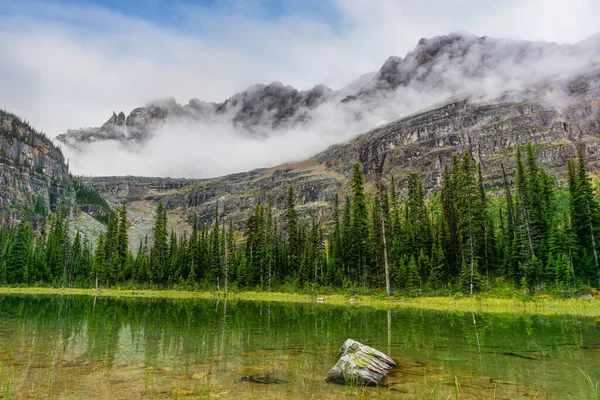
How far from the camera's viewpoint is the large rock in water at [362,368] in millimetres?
11688

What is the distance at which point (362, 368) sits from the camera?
11961 millimetres

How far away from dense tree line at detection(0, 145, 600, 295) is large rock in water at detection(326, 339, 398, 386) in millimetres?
35691

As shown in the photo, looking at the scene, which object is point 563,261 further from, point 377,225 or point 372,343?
point 372,343

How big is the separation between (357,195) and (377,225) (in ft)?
60.4

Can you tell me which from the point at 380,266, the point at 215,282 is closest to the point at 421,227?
the point at 380,266

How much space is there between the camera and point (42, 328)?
22.9m

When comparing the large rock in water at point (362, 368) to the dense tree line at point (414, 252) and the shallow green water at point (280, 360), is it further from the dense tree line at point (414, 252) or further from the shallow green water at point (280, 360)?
the dense tree line at point (414, 252)

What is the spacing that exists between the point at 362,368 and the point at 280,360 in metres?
3.86

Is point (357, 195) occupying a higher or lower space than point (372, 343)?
higher

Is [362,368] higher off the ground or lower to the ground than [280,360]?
higher

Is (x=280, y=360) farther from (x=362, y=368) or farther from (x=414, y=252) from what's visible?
(x=414, y=252)

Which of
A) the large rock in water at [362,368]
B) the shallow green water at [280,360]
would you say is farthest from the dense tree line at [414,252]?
the large rock in water at [362,368]

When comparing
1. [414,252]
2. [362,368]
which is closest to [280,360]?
[362,368]

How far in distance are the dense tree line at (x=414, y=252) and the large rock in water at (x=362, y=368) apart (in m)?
35.7
